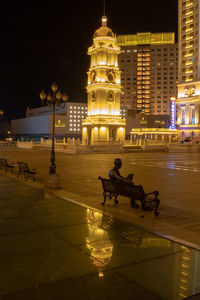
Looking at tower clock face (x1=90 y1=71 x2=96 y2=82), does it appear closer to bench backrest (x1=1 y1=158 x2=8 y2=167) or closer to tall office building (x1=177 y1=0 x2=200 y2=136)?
tall office building (x1=177 y1=0 x2=200 y2=136)

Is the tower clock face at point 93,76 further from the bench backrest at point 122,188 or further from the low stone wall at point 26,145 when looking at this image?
the bench backrest at point 122,188

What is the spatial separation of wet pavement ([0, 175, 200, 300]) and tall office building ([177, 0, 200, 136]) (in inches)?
3318

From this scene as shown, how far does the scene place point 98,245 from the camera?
6375 millimetres

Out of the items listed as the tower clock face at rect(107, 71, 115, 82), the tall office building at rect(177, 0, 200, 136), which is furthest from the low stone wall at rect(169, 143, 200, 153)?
the tall office building at rect(177, 0, 200, 136)

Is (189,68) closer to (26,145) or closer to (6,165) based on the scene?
(26,145)

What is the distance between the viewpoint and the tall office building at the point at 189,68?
8994 cm

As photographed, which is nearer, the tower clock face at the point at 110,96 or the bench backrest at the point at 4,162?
the bench backrest at the point at 4,162

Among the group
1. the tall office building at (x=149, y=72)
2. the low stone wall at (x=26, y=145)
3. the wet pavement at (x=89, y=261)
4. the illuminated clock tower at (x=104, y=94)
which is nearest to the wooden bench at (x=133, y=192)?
the wet pavement at (x=89, y=261)

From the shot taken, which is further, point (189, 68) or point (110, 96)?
point (189, 68)

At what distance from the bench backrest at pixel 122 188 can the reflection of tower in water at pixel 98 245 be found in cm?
145

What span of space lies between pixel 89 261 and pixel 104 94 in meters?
58.6

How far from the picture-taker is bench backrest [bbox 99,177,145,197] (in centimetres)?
912

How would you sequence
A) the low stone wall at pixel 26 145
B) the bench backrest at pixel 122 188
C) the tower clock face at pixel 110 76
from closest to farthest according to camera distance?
1. the bench backrest at pixel 122 188
2. the low stone wall at pixel 26 145
3. the tower clock face at pixel 110 76

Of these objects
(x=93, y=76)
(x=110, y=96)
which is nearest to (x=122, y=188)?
(x=110, y=96)
